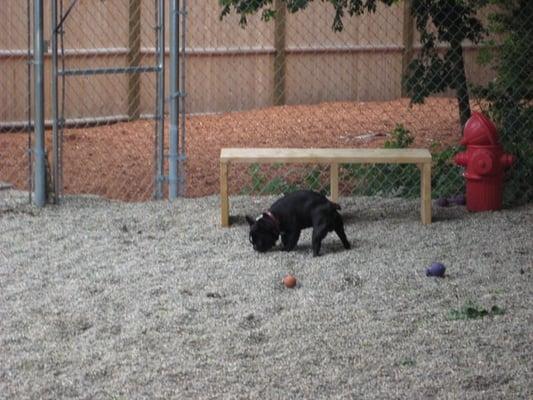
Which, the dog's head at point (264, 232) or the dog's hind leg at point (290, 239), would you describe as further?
the dog's hind leg at point (290, 239)

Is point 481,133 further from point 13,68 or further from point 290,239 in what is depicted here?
point 13,68

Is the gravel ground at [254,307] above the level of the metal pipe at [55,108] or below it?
below

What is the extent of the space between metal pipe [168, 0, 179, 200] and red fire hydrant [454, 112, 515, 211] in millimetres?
2288

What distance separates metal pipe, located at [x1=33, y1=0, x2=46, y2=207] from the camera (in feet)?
32.4

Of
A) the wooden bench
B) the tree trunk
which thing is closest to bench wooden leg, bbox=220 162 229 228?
the wooden bench

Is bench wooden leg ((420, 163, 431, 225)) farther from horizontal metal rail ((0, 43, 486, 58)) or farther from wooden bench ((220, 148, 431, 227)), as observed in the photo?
horizontal metal rail ((0, 43, 486, 58))

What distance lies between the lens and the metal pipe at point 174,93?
10328 mm

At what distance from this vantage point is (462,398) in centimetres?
558

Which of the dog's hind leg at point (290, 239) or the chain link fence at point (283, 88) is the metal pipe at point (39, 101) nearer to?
the chain link fence at point (283, 88)

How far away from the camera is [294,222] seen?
28.3ft

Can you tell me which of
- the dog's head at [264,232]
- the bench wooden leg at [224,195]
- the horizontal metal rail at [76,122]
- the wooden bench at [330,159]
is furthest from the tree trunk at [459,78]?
the horizontal metal rail at [76,122]

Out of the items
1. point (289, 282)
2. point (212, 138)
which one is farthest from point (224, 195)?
point (212, 138)

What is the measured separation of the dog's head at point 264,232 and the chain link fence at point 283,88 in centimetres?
249

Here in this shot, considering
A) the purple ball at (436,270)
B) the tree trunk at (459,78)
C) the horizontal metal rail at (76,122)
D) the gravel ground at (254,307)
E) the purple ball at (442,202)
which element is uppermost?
the tree trunk at (459,78)
